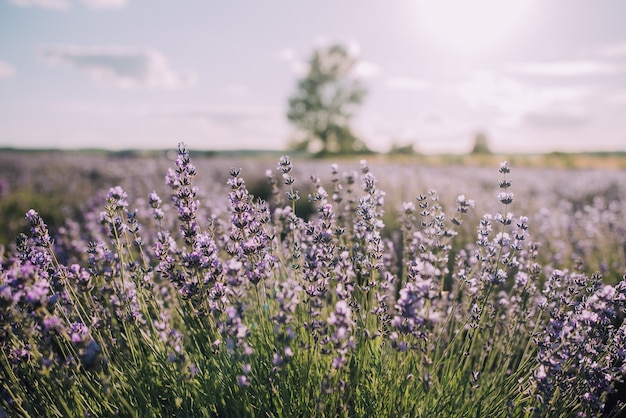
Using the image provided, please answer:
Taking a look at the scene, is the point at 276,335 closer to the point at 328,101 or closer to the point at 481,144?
the point at 328,101

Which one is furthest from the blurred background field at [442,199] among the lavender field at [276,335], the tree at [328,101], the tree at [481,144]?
the tree at [481,144]

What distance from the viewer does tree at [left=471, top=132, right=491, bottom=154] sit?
207 feet

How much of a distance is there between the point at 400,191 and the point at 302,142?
37.4m

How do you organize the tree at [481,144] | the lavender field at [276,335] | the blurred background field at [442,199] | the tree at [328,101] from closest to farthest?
the lavender field at [276,335], the blurred background field at [442,199], the tree at [328,101], the tree at [481,144]

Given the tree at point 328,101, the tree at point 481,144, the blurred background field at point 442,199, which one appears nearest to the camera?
the blurred background field at point 442,199

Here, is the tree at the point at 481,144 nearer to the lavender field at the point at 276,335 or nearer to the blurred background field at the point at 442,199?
the blurred background field at the point at 442,199

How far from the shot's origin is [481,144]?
63.9 metres

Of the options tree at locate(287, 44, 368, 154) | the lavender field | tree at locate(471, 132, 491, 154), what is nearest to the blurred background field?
the lavender field

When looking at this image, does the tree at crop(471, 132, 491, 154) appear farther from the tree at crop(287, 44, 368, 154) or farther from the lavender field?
the lavender field

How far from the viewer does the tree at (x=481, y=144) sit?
6303 centimetres

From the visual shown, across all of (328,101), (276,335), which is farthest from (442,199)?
(328,101)

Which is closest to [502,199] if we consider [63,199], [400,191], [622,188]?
[400,191]

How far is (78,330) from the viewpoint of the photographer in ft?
6.85

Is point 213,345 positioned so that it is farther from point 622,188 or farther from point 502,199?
point 622,188
